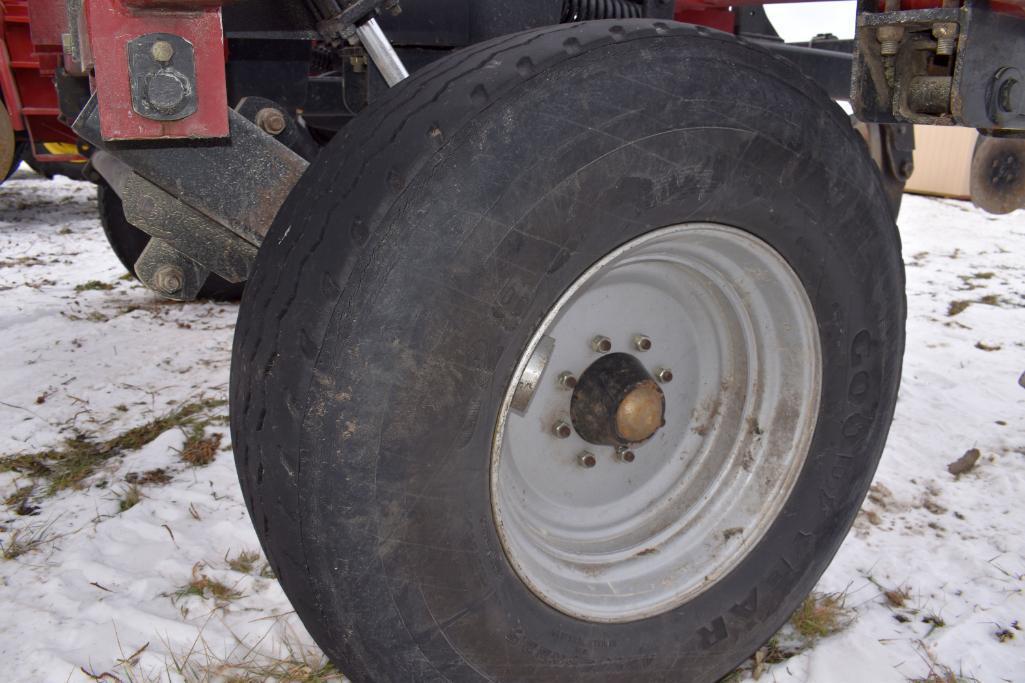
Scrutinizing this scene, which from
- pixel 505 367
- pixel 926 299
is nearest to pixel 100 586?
pixel 505 367

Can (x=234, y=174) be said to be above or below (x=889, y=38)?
below

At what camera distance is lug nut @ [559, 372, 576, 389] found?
169cm

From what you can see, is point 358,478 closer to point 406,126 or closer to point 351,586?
point 351,586

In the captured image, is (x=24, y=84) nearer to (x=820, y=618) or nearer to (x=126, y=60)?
(x=126, y=60)

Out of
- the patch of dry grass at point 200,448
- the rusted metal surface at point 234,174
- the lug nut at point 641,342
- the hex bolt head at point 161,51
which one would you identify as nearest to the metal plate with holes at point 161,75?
the hex bolt head at point 161,51

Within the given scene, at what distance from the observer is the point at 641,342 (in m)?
1.75

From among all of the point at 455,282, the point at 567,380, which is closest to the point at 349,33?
the point at 455,282

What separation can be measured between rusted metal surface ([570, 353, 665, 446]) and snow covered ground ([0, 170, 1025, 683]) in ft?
2.27

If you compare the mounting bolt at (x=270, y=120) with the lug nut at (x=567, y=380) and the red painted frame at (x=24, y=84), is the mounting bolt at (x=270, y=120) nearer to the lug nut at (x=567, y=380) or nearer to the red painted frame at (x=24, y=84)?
the lug nut at (x=567, y=380)

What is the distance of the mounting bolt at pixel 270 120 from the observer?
183 centimetres

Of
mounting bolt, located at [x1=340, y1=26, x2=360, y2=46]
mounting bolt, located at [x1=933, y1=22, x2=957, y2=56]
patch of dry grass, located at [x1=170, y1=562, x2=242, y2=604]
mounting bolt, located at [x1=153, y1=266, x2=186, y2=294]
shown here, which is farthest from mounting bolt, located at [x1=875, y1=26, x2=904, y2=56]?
patch of dry grass, located at [x1=170, y1=562, x2=242, y2=604]

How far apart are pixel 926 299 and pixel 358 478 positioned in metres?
4.41

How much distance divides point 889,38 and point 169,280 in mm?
1668

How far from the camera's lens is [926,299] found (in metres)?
4.84
